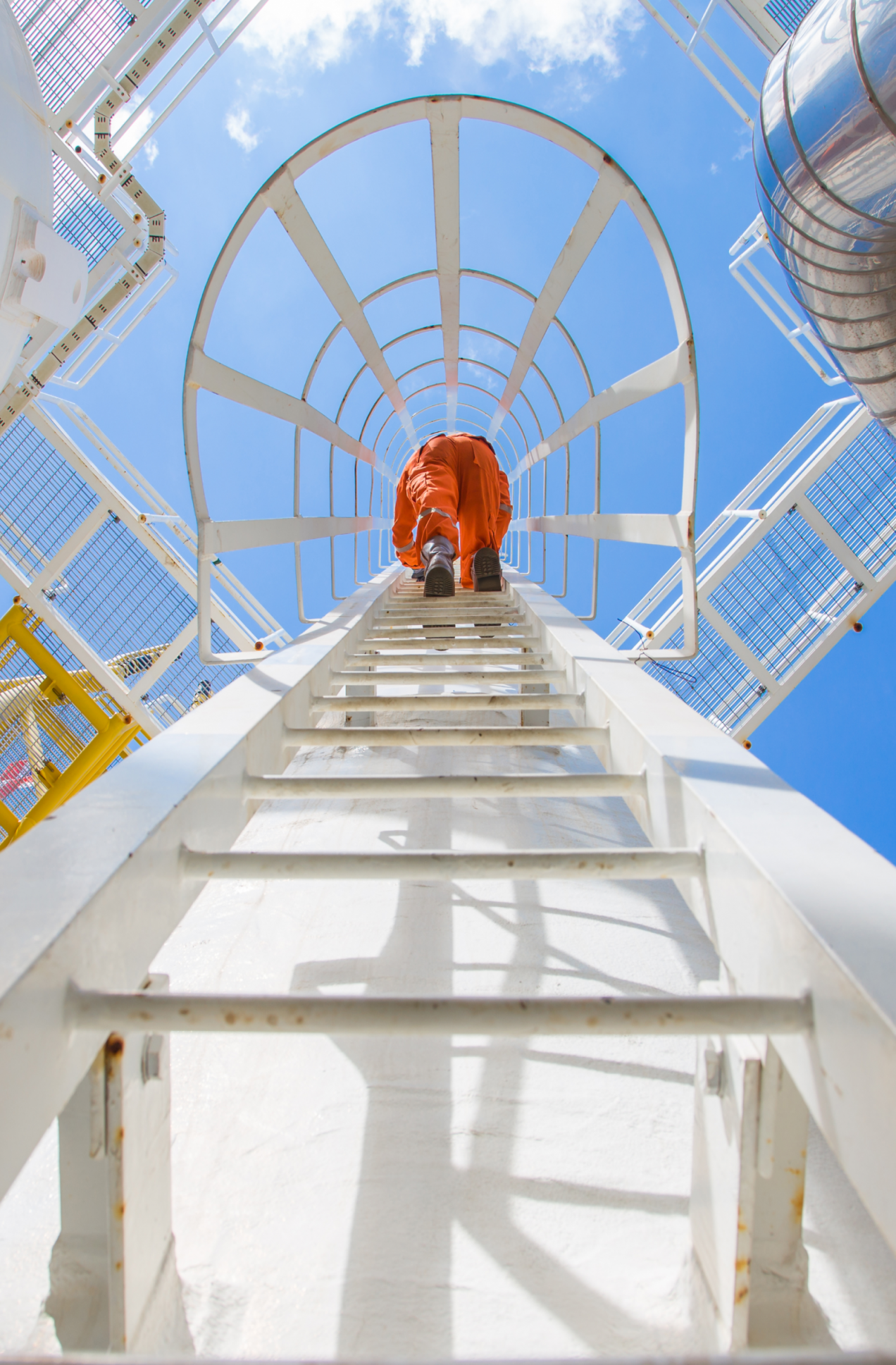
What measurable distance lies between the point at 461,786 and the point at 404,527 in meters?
3.99

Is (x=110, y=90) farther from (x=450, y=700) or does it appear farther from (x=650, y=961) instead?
(x=650, y=961)

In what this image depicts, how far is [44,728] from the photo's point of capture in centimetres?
614

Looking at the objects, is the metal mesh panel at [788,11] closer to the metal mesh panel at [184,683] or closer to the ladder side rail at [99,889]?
the ladder side rail at [99,889]

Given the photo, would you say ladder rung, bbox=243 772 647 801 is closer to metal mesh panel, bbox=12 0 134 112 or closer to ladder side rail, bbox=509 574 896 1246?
ladder side rail, bbox=509 574 896 1246

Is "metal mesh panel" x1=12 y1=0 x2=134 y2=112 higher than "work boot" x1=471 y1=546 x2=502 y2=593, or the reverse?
"metal mesh panel" x1=12 y1=0 x2=134 y2=112

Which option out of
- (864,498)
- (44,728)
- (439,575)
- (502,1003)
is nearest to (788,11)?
(864,498)

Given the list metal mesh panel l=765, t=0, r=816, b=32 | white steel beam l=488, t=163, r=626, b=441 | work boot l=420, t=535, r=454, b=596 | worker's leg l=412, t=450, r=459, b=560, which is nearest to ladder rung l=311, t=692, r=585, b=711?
white steel beam l=488, t=163, r=626, b=441

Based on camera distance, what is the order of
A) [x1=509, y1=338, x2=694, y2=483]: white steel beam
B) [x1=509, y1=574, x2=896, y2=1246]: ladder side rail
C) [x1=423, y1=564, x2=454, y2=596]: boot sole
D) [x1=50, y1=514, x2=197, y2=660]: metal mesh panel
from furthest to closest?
[x1=50, y1=514, x2=197, y2=660]: metal mesh panel → [x1=423, y1=564, x2=454, y2=596]: boot sole → [x1=509, y1=338, x2=694, y2=483]: white steel beam → [x1=509, y1=574, x2=896, y2=1246]: ladder side rail

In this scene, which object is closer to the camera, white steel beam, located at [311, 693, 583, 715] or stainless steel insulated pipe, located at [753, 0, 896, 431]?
white steel beam, located at [311, 693, 583, 715]

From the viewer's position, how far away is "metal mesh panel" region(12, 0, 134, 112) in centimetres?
420

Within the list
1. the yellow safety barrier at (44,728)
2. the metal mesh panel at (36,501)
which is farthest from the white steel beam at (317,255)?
→ the yellow safety barrier at (44,728)

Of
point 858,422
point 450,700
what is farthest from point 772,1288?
point 858,422

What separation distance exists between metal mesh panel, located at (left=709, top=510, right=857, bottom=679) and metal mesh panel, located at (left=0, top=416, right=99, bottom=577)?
199 inches

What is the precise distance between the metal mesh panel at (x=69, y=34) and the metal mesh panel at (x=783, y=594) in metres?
5.26
